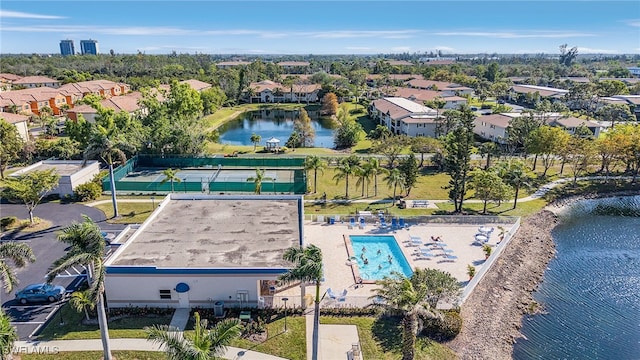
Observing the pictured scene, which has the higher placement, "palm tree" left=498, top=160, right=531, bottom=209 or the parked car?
"palm tree" left=498, top=160, right=531, bottom=209

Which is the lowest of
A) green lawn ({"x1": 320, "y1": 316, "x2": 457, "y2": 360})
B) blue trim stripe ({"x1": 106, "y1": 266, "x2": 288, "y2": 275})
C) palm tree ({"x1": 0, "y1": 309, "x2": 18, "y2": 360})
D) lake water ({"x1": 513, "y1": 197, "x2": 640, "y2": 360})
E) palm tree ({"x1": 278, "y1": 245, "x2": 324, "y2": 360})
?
lake water ({"x1": 513, "y1": 197, "x2": 640, "y2": 360})

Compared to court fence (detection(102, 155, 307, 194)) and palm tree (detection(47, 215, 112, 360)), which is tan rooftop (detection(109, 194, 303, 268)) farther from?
court fence (detection(102, 155, 307, 194))

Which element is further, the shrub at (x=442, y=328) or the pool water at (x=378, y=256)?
the pool water at (x=378, y=256)

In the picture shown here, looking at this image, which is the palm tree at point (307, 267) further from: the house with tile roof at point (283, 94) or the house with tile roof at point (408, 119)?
the house with tile roof at point (283, 94)

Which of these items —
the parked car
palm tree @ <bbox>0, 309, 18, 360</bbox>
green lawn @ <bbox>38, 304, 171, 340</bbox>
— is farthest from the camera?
the parked car

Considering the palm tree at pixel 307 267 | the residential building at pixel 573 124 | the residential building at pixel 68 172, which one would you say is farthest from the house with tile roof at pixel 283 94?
the palm tree at pixel 307 267

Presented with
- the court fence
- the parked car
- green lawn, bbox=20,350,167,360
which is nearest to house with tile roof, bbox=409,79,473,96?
the court fence

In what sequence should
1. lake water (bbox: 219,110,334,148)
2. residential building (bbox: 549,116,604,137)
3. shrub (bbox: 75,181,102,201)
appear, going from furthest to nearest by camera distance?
lake water (bbox: 219,110,334,148)
residential building (bbox: 549,116,604,137)
shrub (bbox: 75,181,102,201)
